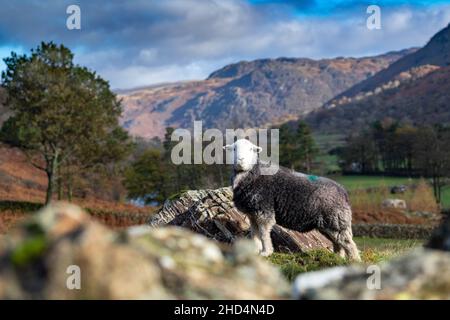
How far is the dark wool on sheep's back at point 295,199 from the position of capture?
11.6m

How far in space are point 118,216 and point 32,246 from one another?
141ft

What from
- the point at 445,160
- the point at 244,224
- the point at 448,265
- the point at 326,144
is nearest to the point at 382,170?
the point at 445,160

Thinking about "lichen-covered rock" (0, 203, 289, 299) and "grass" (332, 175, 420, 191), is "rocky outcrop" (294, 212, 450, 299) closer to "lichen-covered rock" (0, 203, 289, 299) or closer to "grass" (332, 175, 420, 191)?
"lichen-covered rock" (0, 203, 289, 299)

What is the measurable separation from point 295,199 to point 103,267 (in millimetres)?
9238

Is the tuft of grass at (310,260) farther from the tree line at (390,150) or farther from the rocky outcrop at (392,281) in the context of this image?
the tree line at (390,150)

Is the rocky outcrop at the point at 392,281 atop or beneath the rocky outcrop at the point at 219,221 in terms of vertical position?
atop

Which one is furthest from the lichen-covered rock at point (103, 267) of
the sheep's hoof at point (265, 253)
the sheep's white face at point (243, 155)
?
the sheep's white face at point (243, 155)

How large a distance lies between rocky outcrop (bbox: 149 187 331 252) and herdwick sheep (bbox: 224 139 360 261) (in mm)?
1965

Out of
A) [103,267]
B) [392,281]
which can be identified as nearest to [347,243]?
[392,281]

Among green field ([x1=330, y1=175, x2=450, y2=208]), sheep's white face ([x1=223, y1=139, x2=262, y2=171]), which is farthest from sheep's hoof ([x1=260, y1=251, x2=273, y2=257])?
green field ([x1=330, y1=175, x2=450, y2=208])

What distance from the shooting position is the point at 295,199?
11812 mm

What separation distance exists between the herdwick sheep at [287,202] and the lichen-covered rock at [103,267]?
8.45m

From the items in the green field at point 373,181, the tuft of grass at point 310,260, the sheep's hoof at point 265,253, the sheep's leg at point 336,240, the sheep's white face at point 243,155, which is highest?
the sheep's white face at point 243,155
